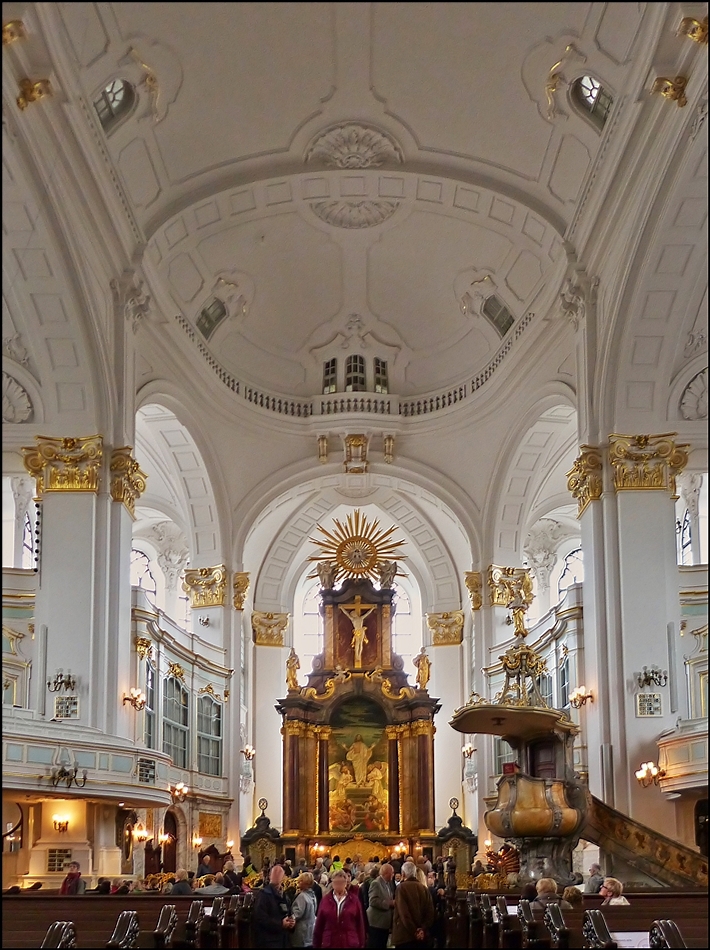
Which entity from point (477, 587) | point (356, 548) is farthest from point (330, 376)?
point (477, 587)

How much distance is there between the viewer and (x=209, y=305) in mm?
26922

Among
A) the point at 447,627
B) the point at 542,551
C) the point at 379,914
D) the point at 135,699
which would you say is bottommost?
the point at 379,914

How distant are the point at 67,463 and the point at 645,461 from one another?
1020cm

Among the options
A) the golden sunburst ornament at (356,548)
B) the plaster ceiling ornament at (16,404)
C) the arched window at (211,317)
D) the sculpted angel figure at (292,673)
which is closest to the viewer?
the plaster ceiling ornament at (16,404)

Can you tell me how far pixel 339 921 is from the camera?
10492mm

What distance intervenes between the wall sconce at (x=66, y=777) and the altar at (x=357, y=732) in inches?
537

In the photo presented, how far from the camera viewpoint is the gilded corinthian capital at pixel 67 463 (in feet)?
68.2

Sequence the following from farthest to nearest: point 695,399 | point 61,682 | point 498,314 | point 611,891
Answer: point 498,314 → point 695,399 → point 61,682 → point 611,891

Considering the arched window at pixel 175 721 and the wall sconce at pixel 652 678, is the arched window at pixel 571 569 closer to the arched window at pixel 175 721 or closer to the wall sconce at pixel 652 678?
the arched window at pixel 175 721

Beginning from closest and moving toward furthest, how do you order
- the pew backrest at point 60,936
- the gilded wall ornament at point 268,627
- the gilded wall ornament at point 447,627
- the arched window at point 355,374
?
the pew backrest at point 60,936
the arched window at point 355,374
the gilded wall ornament at point 447,627
the gilded wall ornament at point 268,627

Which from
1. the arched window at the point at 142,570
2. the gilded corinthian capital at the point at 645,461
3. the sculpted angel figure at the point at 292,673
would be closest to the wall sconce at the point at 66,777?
the gilded corinthian capital at the point at 645,461

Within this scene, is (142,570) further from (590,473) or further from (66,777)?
(66,777)

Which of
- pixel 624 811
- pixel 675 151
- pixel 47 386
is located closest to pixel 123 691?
pixel 47 386

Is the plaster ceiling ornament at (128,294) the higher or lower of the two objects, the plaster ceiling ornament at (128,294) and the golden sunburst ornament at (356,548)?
the higher
